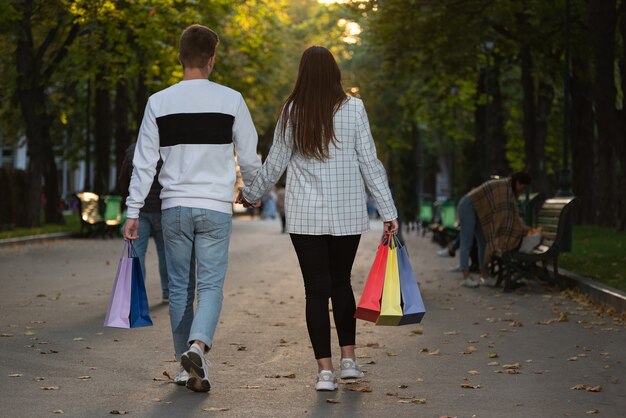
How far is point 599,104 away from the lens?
25109 mm

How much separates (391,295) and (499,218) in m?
8.94

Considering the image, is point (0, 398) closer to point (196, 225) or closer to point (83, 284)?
point (196, 225)

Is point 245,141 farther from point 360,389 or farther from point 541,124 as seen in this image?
point 541,124

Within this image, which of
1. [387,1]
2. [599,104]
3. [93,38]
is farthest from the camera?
[93,38]

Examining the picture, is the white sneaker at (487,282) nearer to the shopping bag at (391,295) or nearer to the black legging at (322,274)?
the shopping bag at (391,295)

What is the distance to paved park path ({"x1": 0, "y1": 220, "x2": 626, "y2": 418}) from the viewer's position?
7.31 meters

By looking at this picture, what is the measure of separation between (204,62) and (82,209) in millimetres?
28275

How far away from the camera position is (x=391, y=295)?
26.1 feet

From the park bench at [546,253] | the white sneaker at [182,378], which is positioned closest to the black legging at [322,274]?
the white sneaker at [182,378]

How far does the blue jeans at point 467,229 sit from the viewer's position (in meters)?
17.5

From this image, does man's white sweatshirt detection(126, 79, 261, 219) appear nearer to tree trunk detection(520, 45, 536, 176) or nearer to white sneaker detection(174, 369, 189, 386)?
white sneaker detection(174, 369, 189, 386)

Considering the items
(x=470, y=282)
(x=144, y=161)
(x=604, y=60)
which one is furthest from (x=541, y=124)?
(x=144, y=161)

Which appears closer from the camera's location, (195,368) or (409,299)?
(195,368)

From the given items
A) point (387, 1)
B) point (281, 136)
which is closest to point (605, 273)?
point (281, 136)
